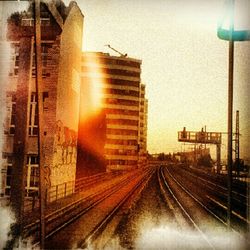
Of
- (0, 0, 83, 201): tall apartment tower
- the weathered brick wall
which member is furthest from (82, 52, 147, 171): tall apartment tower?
(0, 0, 83, 201): tall apartment tower

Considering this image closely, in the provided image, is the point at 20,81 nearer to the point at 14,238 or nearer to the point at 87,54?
the point at 14,238

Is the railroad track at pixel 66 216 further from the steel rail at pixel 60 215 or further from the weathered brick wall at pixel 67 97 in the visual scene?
the weathered brick wall at pixel 67 97

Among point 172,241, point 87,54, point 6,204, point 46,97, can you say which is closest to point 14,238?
point 6,204

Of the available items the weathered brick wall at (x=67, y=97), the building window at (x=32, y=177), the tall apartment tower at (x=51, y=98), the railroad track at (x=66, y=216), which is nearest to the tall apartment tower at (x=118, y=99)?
the weathered brick wall at (x=67, y=97)

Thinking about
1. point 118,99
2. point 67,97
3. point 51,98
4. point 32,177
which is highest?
point 118,99

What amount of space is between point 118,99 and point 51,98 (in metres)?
42.7

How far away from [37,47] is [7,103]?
20.9ft

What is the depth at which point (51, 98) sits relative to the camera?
12.6 metres

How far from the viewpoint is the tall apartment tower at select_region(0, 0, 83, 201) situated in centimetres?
911

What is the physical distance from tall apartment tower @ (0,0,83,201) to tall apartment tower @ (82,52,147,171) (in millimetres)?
38213

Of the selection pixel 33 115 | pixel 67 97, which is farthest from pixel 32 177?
pixel 67 97

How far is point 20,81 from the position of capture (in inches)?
321

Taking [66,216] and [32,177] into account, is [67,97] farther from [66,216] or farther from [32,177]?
[66,216]

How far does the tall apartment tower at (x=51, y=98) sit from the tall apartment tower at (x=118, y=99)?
38213mm
